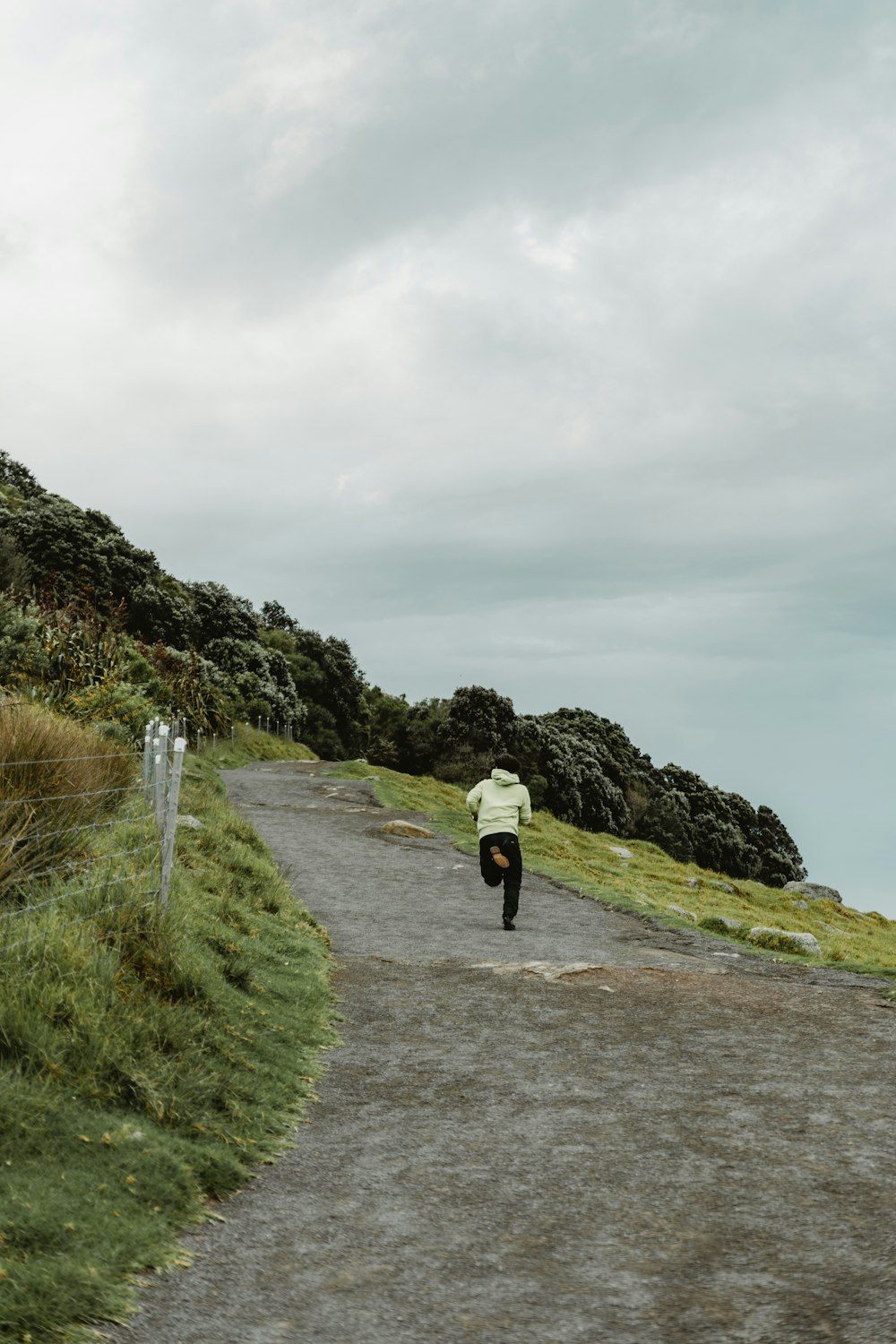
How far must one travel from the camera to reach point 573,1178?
15.9 ft

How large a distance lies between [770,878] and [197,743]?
41.0 meters

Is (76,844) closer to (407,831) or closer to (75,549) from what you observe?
(407,831)

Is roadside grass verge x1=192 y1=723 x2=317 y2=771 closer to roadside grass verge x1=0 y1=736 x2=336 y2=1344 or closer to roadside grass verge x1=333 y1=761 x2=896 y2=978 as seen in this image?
roadside grass verge x1=333 y1=761 x2=896 y2=978

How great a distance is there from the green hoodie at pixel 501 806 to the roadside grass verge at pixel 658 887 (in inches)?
109

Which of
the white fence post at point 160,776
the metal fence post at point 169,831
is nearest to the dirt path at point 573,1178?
the metal fence post at point 169,831

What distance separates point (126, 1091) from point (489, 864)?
7593 mm

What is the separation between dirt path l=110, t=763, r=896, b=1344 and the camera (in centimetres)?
359

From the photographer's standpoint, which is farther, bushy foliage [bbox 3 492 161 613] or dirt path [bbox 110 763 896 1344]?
bushy foliage [bbox 3 492 161 613]

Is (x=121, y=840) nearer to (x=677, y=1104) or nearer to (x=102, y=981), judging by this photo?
(x=102, y=981)

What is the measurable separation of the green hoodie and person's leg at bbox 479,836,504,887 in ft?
0.28

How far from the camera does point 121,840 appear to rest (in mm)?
8984

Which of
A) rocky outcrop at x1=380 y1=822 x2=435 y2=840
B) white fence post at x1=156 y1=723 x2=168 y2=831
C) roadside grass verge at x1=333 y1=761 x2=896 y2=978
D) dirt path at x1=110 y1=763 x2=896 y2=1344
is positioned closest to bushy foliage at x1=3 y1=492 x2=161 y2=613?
roadside grass verge at x1=333 y1=761 x2=896 y2=978

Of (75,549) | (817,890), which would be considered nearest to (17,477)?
(75,549)

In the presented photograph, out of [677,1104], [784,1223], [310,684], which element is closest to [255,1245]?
[784,1223]
